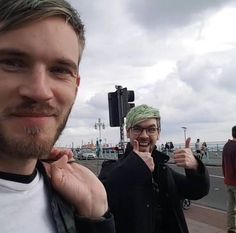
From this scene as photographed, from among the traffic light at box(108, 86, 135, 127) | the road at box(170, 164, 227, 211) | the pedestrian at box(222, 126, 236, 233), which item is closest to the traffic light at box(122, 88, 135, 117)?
the traffic light at box(108, 86, 135, 127)

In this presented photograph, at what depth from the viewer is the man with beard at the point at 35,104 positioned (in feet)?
4.44

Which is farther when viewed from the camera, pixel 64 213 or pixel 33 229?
pixel 64 213

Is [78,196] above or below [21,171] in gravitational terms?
below

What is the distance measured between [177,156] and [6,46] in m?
2.03

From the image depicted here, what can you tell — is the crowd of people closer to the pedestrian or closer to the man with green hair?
the man with green hair

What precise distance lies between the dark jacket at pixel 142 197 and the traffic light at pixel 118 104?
4.78m

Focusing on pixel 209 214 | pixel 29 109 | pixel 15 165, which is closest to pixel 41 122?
pixel 29 109

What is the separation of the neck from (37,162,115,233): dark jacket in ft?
0.53

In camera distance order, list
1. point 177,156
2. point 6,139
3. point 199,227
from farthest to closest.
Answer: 1. point 199,227
2. point 177,156
3. point 6,139

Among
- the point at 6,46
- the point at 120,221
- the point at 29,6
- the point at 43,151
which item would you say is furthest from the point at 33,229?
the point at 120,221

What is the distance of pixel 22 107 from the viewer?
4.44 ft

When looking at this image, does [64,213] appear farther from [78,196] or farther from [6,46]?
[6,46]

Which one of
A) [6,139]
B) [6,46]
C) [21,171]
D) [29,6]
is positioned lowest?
[21,171]

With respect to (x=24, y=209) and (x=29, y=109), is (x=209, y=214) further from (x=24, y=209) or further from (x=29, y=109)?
(x=29, y=109)
